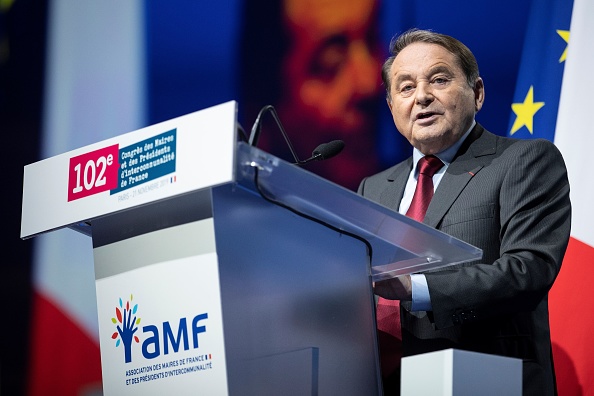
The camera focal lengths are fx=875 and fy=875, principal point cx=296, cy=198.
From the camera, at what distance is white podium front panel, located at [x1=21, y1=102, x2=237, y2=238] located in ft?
5.02

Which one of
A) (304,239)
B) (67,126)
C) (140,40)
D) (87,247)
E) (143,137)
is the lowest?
(304,239)

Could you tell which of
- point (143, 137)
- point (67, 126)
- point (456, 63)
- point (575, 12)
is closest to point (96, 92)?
point (67, 126)

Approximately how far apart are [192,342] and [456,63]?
1640mm

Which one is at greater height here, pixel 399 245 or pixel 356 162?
pixel 356 162

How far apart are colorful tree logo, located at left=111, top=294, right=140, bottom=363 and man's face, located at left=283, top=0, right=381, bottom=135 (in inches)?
83.8

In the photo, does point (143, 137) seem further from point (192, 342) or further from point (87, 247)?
point (87, 247)

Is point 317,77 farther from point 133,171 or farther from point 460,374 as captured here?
point 460,374

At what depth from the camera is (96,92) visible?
3852 mm

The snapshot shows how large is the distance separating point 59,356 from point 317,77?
63.4 inches

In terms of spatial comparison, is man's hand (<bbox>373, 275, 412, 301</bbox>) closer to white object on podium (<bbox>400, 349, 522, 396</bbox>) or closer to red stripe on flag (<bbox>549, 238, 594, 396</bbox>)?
white object on podium (<bbox>400, 349, 522, 396</bbox>)

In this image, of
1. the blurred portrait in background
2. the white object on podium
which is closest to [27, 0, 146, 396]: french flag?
the blurred portrait in background

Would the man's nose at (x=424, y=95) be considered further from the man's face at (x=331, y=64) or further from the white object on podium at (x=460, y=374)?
the white object on podium at (x=460, y=374)

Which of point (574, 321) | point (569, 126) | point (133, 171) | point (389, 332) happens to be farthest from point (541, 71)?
point (133, 171)

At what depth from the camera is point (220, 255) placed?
156 centimetres
